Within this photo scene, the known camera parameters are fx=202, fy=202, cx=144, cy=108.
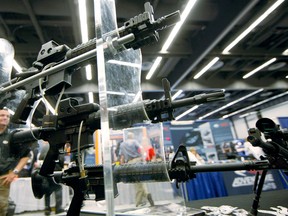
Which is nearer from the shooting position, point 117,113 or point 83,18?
point 117,113

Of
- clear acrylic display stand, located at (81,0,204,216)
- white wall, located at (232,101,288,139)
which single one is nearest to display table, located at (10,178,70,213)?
clear acrylic display stand, located at (81,0,204,216)

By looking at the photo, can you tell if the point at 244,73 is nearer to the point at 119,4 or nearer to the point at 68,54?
the point at 119,4

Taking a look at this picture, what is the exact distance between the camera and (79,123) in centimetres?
68

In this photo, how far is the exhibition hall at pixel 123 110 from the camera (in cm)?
59

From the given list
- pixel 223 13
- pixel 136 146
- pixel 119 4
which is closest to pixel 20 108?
pixel 136 146

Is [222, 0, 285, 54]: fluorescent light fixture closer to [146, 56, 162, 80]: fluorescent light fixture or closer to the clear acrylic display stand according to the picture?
[146, 56, 162, 80]: fluorescent light fixture

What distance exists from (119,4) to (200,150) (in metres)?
5.36

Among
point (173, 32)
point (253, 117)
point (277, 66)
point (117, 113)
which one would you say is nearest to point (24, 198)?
point (173, 32)

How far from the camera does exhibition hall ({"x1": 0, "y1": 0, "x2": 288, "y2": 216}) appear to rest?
59 cm

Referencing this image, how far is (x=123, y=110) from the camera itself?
58 centimetres

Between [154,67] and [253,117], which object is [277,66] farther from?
[253,117]

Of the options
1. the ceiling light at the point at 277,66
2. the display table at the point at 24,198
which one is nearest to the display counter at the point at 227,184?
the display table at the point at 24,198


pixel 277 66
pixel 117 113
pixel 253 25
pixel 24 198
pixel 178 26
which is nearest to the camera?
pixel 117 113

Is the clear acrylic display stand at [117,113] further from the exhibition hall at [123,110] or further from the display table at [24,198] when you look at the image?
the display table at [24,198]
